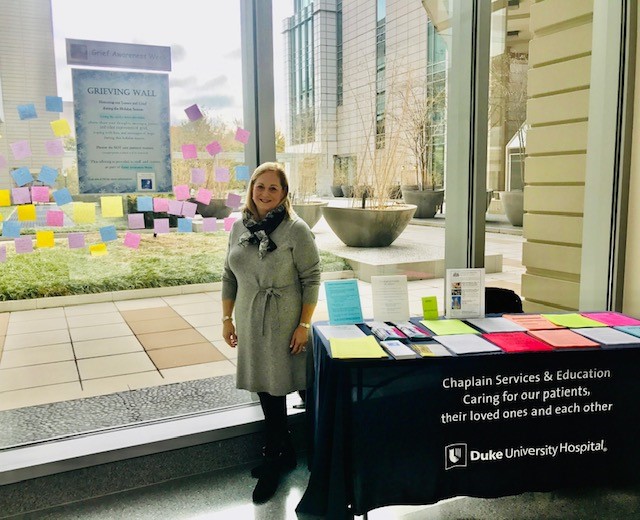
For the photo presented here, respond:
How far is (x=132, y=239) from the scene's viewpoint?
2.72 metres

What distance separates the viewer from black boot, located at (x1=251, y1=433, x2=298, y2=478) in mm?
2475

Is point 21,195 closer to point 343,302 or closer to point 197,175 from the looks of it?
point 197,175

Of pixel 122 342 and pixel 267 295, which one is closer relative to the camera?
pixel 267 295

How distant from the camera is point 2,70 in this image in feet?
8.03

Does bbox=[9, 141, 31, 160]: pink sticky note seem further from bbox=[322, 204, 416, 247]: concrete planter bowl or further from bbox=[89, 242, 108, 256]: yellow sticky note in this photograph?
bbox=[322, 204, 416, 247]: concrete planter bowl

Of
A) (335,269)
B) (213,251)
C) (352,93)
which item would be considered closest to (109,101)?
(213,251)

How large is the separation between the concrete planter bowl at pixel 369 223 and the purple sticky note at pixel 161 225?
0.95 meters

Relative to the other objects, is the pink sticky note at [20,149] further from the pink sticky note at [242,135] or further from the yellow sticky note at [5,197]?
the pink sticky note at [242,135]

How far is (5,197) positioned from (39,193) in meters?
0.14

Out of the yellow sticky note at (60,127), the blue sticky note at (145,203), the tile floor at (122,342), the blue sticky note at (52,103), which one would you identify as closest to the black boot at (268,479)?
the tile floor at (122,342)

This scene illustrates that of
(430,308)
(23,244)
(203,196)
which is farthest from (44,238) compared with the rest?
(430,308)

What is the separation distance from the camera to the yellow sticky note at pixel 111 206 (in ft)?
8.48

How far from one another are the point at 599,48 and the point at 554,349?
2.00m

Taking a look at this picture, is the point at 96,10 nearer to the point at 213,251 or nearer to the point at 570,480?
the point at 213,251
